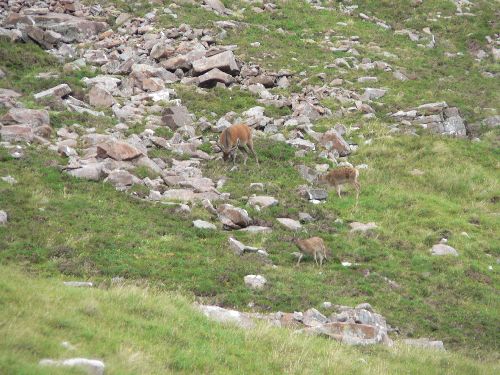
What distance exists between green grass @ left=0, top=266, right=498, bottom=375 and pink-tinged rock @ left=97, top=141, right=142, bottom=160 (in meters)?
9.64

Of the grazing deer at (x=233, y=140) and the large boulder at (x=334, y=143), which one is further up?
the grazing deer at (x=233, y=140)

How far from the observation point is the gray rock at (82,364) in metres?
7.72

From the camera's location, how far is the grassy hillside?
9906mm

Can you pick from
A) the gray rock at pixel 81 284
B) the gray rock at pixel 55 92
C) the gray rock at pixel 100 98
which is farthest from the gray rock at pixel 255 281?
the gray rock at pixel 55 92

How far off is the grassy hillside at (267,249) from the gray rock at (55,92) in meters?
0.64

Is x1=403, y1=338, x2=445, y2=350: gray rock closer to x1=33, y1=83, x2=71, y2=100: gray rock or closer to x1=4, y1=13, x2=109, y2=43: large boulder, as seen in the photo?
x1=33, y1=83, x2=71, y2=100: gray rock

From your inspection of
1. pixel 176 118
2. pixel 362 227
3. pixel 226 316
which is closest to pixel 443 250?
pixel 362 227

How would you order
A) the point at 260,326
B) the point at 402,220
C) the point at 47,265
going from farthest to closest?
the point at 402,220
the point at 47,265
the point at 260,326

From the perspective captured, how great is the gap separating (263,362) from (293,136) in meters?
17.1

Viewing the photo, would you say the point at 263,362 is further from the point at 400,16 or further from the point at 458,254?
the point at 400,16

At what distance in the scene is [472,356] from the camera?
14.0m

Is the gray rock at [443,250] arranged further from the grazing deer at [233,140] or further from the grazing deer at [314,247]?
the grazing deer at [233,140]

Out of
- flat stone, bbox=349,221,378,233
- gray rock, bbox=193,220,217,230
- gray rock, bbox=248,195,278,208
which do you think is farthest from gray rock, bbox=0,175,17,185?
flat stone, bbox=349,221,378,233

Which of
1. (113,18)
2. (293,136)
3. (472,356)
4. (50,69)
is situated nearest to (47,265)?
(472,356)
